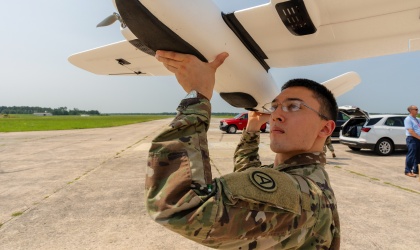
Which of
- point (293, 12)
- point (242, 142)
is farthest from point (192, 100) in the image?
point (293, 12)

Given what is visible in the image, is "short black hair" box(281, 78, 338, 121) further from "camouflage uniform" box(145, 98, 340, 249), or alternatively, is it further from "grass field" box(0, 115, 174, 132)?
"grass field" box(0, 115, 174, 132)

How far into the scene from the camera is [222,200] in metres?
0.78

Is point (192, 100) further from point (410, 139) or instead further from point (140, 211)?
point (410, 139)

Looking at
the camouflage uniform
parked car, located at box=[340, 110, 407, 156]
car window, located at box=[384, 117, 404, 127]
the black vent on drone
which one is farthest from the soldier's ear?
car window, located at box=[384, 117, 404, 127]

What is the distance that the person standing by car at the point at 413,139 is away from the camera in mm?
6164

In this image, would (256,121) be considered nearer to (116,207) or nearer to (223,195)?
(223,195)

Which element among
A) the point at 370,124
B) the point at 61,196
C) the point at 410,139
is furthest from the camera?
the point at 370,124

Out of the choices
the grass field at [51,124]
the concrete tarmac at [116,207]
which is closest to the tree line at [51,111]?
the grass field at [51,124]

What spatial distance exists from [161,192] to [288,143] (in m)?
0.59

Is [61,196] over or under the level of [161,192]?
under

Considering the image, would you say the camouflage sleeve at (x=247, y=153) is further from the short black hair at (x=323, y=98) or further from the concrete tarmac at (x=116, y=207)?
the concrete tarmac at (x=116, y=207)

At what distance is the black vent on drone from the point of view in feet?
5.64

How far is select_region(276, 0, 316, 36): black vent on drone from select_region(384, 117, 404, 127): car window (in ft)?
31.4

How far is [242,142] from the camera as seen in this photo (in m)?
1.95
